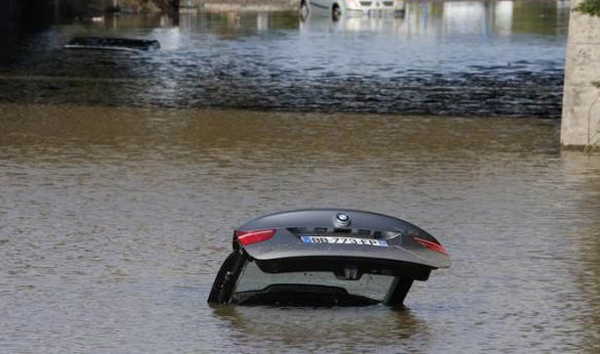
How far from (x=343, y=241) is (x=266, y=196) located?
26.3ft

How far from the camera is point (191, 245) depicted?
1560cm

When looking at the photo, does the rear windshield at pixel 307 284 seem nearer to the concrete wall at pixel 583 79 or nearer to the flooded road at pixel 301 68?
the concrete wall at pixel 583 79

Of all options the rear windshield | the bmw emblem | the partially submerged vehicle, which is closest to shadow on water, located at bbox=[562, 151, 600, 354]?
the rear windshield

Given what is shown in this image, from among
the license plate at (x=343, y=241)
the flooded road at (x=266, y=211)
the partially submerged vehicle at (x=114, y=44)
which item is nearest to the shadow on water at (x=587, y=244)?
the flooded road at (x=266, y=211)

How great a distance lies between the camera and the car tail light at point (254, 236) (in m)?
11.2

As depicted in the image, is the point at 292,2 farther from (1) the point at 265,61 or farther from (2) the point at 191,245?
(2) the point at 191,245

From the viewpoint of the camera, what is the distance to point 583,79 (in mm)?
23531

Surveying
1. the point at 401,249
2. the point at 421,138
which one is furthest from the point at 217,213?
the point at 421,138

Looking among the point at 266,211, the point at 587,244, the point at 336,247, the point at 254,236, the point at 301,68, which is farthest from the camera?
the point at 301,68

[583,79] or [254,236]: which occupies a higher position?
[254,236]

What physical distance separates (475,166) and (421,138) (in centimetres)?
355

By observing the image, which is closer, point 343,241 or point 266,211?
point 343,241

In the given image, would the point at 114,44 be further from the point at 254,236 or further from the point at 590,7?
the point at 254,236

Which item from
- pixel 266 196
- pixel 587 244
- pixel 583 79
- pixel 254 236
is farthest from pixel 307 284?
pixel 583 79
